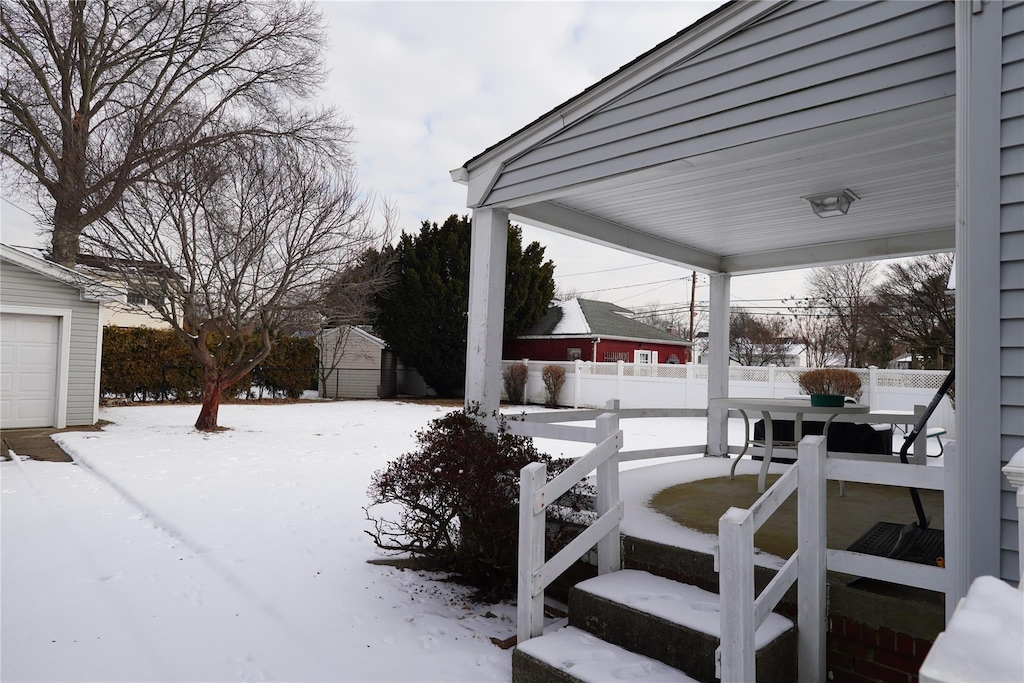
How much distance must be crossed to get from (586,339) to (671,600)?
1862 cm

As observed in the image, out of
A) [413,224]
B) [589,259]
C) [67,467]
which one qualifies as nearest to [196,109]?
[413,224]

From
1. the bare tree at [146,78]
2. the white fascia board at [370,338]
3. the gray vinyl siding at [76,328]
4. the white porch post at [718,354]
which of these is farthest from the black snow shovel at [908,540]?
the white fascia board at [370,338]

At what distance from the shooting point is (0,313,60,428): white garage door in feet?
35.4

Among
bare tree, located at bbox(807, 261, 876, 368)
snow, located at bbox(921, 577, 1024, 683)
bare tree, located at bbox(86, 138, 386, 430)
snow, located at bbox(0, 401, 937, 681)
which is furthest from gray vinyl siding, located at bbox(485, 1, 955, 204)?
bare tree, located at bbox(807, 261, 876, 368)

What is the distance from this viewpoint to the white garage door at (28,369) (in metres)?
10.8

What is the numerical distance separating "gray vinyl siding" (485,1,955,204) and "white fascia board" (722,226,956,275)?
→ 10.2 ft

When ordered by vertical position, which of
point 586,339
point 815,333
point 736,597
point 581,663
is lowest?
point 581,663

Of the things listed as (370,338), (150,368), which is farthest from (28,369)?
(370,338)

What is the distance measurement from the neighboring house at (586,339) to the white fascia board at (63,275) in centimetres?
1340

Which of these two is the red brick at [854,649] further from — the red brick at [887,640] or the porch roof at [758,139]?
the porch roof at [758,139]

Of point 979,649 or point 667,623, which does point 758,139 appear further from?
point 979,649

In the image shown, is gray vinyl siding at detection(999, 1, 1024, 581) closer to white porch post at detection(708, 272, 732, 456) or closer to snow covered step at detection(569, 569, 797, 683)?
snow covered step at detection(569, 569, 797, 683)

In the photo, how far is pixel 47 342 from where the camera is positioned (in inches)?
444

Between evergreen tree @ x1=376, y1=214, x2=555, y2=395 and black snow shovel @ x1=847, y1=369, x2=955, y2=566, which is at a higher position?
evergreen tree @ x1=376, y1=214, x2=555, y2=395
